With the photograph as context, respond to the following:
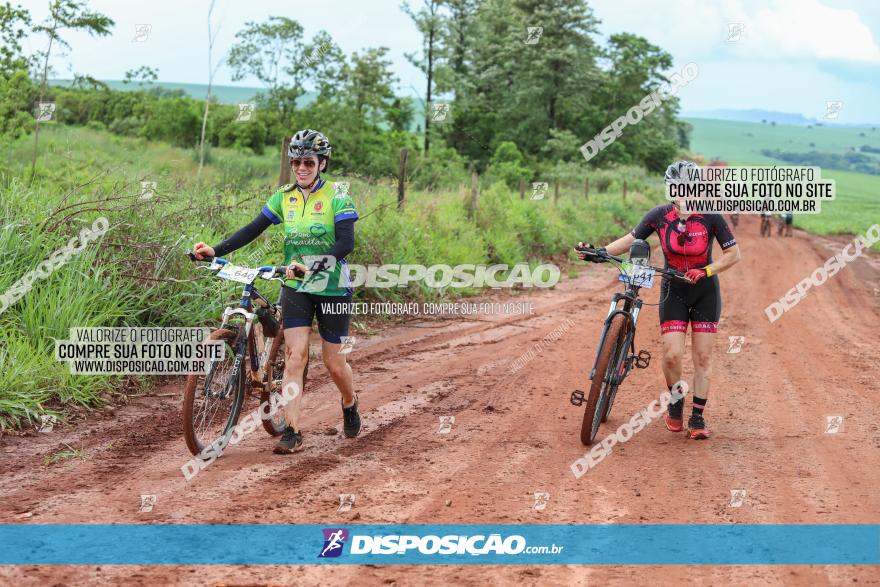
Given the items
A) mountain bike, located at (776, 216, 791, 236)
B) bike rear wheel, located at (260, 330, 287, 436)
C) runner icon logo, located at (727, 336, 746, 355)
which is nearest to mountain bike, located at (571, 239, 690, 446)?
bike rear wheel, located at (260, 330, 287, 436)

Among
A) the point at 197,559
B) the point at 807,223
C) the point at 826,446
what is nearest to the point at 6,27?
the point at 197,559

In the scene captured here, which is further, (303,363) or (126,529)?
(303,363)

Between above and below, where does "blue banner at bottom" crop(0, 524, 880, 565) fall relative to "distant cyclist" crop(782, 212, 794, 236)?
below

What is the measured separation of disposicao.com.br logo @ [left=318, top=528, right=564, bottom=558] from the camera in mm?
4711

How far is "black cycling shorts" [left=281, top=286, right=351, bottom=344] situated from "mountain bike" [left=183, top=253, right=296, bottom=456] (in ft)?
0.69

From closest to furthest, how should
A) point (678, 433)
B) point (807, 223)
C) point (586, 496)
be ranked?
point (586, 496) < point (678, 433) < point (807, 223)

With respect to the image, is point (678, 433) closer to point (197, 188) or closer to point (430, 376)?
point (430, 376)

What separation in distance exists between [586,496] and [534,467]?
2.19 ft

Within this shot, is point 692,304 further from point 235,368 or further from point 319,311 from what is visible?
point 235,368

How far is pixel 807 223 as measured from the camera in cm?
4494

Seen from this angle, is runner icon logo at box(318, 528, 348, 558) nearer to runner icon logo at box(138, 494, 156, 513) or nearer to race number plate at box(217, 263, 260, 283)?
runner icon logo at box(138, 494, 156, 513)

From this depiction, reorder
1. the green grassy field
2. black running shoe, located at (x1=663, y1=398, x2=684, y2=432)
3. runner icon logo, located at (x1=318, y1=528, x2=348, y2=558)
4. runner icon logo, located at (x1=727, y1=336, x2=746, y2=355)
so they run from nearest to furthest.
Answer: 1. runner icon logo, located at (x1=318, y1=528, x2=348, y2=558)
2. black running shoe, located at (x1=663, y1=398, x2=684, y2=432)
3. runner icon logo, located at (x1=727, y1=336, x2=746, y2=355)
4. the green grassy field

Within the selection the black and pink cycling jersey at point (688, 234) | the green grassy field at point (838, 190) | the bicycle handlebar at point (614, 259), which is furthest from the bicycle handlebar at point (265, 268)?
the green grassy field at point (838, 190)

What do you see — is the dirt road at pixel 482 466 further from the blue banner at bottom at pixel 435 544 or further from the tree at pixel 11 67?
the tree at pixel 11 67
